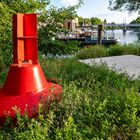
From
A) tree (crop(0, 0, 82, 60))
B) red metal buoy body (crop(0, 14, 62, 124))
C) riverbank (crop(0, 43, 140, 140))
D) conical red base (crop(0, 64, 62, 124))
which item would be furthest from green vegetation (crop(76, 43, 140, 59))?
riverbank (crop(0, 43, 140, 140))

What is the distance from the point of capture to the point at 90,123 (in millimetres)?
4098

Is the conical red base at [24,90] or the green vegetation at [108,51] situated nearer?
the conical red base at [24,90]

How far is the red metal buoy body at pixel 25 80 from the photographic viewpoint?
15.4ft

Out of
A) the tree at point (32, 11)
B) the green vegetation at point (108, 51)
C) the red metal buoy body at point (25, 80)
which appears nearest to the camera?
the red metal buoy body at point (25, 80)

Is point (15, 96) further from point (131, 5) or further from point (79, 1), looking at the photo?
point (131, 5)

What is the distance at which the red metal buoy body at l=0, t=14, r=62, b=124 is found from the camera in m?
4.68

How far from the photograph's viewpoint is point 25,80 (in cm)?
495

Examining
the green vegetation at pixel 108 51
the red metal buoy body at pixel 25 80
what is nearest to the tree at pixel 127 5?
the green vegetation at pixel 108 51

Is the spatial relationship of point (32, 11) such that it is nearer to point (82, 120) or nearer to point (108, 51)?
point (108, 51)

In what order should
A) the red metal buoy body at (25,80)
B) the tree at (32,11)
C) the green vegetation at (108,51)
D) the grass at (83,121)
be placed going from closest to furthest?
the grass at (83,121) < the red metal buoy body at (25,80) < the tree at (32,11) < the green vegetation at (108,51)

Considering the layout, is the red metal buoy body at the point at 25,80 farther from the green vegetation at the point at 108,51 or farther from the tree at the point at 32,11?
the green vegetation at the point at 108,51

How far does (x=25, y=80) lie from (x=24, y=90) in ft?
0.42

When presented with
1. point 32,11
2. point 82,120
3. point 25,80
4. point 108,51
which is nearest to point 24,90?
point 25,80

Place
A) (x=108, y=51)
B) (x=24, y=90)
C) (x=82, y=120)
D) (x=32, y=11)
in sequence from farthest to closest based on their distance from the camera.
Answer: (x=108, y=51)
(x=32, y=11)
(x=24, y=90)
(x=82, y=120)
